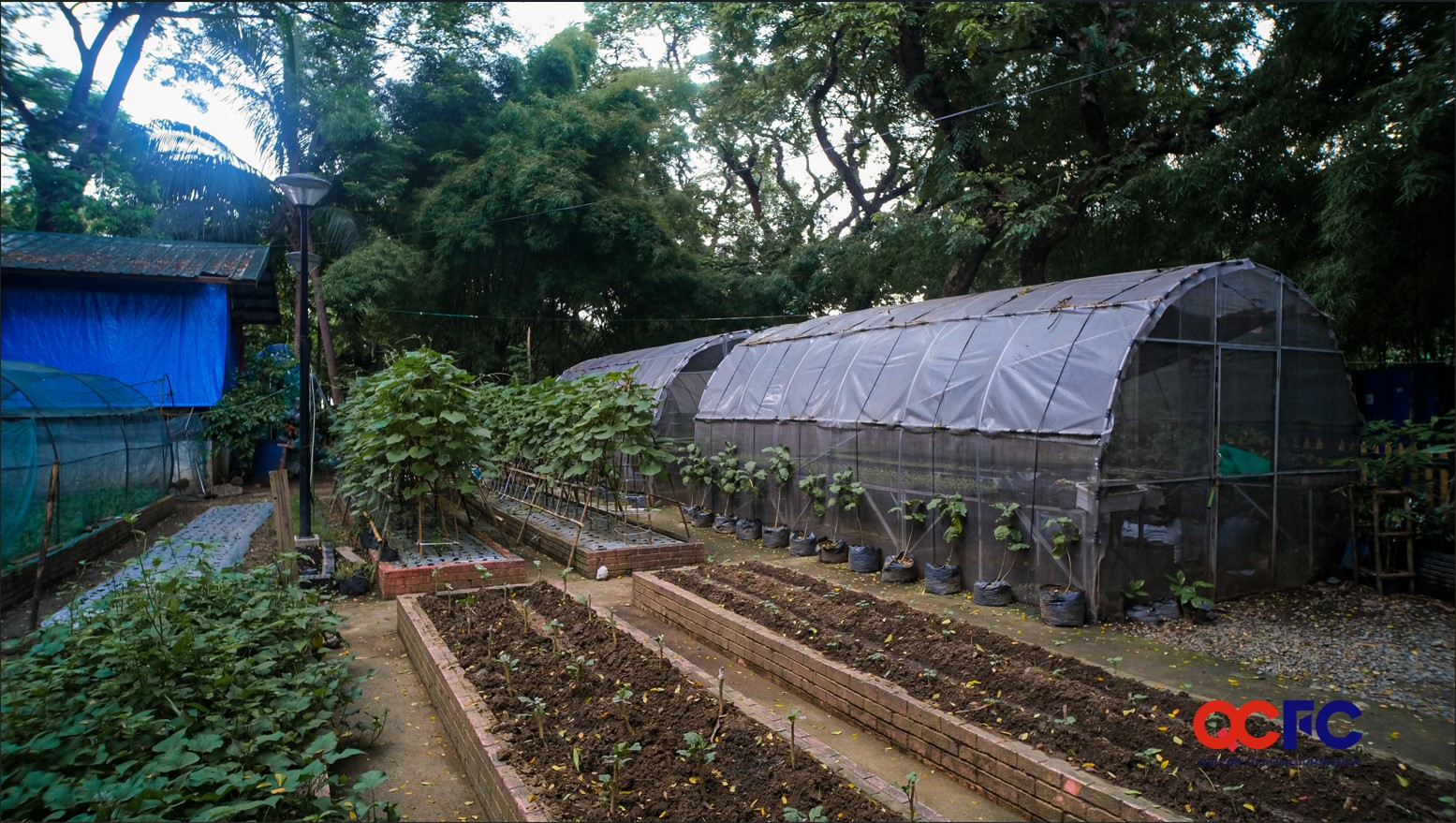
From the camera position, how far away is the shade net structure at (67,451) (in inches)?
118

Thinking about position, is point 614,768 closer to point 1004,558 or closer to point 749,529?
point 1004,558

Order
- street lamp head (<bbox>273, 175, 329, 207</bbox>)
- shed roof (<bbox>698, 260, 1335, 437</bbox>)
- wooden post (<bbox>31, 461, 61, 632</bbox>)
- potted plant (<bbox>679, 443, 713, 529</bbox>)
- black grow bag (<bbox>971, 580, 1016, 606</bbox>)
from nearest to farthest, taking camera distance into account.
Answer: wooden post (<bbox>31, 461, 61, 632</bbox>)
street lamp head (<bbox>273, 175, 329, 207</bbox>)
shed roof (<bbox>698, 260, 1335, 437</bbox>)
black grow bag (<bbox>971, 580, 1016, 606</bbox>)
potted plant (<bbox>679, 443, 713, 529</bbox>)

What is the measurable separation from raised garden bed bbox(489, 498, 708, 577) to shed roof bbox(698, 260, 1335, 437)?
244cm

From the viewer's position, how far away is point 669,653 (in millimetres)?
5613

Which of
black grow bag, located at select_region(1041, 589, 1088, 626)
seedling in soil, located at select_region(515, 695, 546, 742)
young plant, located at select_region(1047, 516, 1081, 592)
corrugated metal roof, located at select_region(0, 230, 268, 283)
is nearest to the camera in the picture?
corrugated metal roof, located at select_region(0, 230, 268, 283)

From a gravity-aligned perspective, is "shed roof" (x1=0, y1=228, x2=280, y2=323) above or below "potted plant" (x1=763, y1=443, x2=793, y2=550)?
above

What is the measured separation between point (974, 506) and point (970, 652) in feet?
9.64

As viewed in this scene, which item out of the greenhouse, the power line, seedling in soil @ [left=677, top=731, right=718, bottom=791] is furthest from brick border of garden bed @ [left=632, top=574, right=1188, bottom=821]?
the power line

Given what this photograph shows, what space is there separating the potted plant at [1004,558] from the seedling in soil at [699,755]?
172 inches

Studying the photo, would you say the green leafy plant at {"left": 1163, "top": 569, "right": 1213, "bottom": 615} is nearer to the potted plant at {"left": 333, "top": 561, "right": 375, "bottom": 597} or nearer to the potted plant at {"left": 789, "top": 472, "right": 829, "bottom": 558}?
the potted plant at {"left": 789, "top": 472, "right": 829, "bottom": 558}

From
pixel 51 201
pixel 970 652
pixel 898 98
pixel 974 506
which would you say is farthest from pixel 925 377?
pixel 898 98

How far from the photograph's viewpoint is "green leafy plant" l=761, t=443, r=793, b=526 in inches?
424

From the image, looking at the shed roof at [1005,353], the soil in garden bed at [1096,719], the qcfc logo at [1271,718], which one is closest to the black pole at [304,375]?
the soil in garden bed at [1096,719]

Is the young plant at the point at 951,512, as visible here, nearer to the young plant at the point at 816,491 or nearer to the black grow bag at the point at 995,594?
the black grow bag at the point at 995,594
